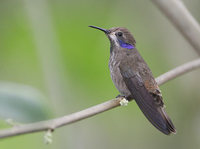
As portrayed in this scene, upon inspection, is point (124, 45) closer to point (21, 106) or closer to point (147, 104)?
point (147, 104)

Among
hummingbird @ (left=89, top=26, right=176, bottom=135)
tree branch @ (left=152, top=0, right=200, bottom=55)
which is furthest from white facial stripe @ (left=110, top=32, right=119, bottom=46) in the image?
→ tree branch @ (left=152, top=0, right=200, bottom=55)

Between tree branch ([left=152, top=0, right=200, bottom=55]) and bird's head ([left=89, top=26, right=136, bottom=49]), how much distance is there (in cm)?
74

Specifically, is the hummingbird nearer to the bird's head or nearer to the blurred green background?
the bird's head

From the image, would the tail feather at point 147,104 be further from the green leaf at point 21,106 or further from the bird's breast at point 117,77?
the green leaf at point 21,106

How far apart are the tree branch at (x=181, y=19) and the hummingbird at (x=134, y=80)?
47 centimetres

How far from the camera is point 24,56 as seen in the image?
14.5 ft

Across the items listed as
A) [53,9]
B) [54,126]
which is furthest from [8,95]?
[53,9]

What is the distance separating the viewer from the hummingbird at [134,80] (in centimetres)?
305

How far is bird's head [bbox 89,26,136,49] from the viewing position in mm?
3750

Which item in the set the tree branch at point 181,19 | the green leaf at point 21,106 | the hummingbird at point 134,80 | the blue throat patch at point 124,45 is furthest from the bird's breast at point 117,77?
the green leaf at point 21,106

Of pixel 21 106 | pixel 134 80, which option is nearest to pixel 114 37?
pixel 134 80

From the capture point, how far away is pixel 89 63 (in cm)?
417

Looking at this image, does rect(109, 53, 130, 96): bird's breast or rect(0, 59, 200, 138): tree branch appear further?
rect(109, 53, 130, 96): bird's breast

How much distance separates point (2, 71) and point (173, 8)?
89.5 inches
